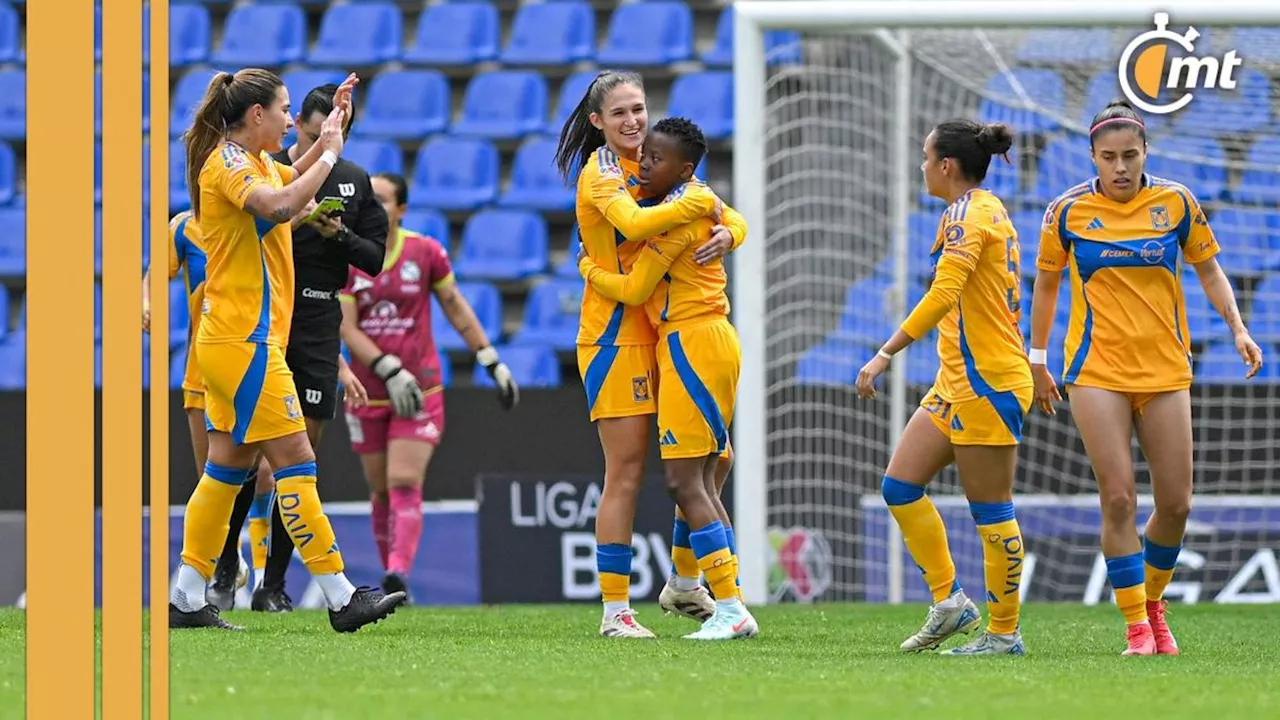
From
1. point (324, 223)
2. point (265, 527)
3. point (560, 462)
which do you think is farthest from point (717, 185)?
point (324, 223)

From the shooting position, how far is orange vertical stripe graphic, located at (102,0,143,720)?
3594 mm

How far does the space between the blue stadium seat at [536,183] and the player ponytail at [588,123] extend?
6987mm

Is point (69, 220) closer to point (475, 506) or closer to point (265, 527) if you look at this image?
point (265, 527)

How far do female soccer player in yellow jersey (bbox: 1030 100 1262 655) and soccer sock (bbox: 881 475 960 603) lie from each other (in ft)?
1.69

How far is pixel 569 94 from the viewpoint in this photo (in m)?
13.9

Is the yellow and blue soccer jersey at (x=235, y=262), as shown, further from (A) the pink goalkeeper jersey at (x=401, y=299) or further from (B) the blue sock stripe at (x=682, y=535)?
(A) the pink goalkeeper jersey at (x=401, y=299)

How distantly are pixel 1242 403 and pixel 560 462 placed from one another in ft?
12.2

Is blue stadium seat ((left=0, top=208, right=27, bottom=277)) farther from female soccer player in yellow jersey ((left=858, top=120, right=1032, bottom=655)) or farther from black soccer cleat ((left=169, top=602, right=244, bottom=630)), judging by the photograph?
female soccer player in yellow jersey ((left=858, top=120, right=1032, bottom=655))

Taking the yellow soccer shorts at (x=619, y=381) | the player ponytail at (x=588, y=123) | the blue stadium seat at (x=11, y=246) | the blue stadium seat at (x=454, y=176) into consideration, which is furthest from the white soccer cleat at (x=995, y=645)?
the blue stadium seat at (x=11, y=246)

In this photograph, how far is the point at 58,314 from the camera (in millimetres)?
3709

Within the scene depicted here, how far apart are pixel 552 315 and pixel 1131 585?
7.48m

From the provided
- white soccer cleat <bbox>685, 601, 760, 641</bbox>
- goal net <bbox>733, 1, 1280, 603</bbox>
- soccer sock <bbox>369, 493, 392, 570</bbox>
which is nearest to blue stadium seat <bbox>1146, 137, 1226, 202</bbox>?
Result: goal net <bbox>733, 1, 1280, 603</bbox>

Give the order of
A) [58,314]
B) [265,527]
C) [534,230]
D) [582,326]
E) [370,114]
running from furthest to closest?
[370,114]
[534,230]
[265,527]
[582,326]
[58,314]

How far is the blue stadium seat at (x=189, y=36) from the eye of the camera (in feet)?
48.5
